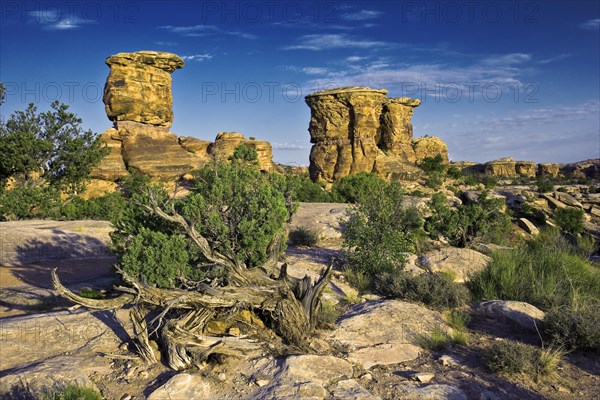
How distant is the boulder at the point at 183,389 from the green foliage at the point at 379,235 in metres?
5.04

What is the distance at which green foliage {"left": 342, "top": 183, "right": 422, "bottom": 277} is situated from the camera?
883cm

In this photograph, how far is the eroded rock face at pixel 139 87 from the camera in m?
37.7

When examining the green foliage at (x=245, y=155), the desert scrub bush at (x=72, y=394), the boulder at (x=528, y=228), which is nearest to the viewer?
the desert scrub bush at (x=72, y=394)

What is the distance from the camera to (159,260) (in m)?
6.23

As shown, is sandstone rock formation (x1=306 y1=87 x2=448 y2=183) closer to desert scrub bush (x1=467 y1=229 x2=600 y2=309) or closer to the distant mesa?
the distant mesa

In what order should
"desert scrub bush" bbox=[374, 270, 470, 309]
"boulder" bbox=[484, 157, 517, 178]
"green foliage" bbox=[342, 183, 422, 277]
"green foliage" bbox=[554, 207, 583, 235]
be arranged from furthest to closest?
1. "boulder" bbox=[484, 157, 517, 178]
2. "green foliage" bbox=[554, 207, 583, 235]
3. "green foliage" bbox=[342, 183, 422, 277]
4. "desert scrub bush" bbox=[374, 270, 470, 309]

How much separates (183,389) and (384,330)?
9.60 feet

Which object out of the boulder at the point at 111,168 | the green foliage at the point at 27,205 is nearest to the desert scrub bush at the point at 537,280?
the green foliage at the point at 27,205

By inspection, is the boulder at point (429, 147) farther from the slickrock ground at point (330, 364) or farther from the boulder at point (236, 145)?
the slickrock ground at point (330, 364)

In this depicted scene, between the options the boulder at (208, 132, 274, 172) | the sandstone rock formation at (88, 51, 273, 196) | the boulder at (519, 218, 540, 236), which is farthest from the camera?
the boulder at (208, 132, 274, 172)

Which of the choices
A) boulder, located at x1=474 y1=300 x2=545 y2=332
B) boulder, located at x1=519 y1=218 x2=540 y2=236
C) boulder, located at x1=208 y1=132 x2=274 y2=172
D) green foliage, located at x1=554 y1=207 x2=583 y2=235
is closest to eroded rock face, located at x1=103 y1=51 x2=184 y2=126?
boulder, located at x1=208 y1=132 x2=274 y2=172

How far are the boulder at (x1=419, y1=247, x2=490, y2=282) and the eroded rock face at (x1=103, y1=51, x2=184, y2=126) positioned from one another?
3497 cm

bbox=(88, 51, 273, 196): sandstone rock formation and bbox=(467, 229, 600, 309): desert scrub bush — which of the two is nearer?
bbox=(467, 229, 600, 309): desert scrub bush

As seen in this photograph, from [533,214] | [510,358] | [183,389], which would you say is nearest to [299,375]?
[183,389]
